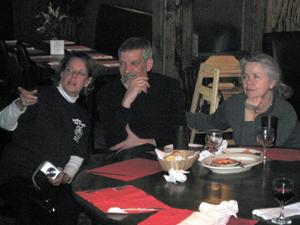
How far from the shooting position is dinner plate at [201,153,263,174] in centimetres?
153

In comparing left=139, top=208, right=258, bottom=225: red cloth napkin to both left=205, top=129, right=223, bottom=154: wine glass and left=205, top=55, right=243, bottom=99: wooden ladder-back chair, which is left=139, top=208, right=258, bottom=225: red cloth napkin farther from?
left=205, top=55, right=243, bottom=99: wooden ladder-back chair

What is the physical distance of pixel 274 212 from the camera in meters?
1.17

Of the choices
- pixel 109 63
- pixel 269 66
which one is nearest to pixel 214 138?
pixel 269 66

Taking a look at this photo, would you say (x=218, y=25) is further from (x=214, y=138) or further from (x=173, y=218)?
(x=173, y=218)

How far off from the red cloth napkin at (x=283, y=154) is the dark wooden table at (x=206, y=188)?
0.21 ft

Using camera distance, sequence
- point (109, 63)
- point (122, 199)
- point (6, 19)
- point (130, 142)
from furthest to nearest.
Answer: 1. point (6, 19)
2. point (109, 63)
3. point (130, 142)
4. point (122, 199)

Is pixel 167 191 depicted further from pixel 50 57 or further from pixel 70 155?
pixel 50 57

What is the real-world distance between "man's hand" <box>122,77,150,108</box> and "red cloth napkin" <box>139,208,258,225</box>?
114cm

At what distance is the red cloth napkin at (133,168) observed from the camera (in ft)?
5.09

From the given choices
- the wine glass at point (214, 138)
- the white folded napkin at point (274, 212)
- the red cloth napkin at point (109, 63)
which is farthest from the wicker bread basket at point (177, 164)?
the red cloth napkin at point (109, 63)

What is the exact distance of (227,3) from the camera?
4969 millimetres

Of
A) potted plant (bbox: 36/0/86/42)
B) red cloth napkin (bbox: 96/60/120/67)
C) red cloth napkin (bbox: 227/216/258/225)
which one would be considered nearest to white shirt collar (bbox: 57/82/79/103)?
red cloth napkin (bbox: 227/216/258/225)

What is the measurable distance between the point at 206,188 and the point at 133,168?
1.22 feet

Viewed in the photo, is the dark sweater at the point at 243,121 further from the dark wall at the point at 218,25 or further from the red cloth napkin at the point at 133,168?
the dark wall at the point at 218,25
